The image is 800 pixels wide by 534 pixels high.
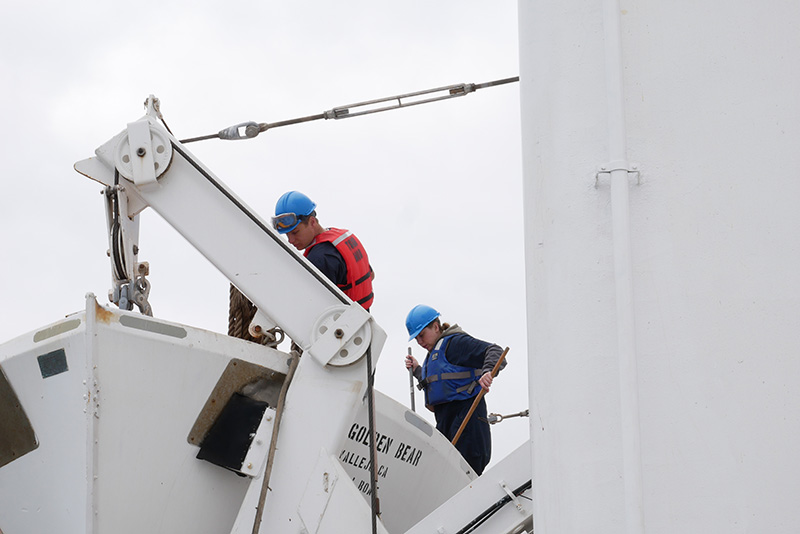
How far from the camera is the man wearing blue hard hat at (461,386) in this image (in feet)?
22.1

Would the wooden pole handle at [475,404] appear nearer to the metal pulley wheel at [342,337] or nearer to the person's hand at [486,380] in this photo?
the person's hand at [486,380]

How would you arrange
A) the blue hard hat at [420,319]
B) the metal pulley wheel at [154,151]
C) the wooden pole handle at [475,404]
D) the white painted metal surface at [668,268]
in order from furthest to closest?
the blue hard hat at [420,319] → the wooden pole handle at [475,404] → the metal pulley wheel at [154,151] → the white painted metal surface at [668,268]

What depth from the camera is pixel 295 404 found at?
403 cm

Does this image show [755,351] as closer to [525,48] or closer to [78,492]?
[525,48]

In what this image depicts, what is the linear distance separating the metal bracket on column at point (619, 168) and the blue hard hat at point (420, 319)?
5.65 meters

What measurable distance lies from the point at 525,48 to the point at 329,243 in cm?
313

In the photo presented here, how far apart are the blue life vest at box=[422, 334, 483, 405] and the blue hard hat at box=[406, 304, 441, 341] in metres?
0.40

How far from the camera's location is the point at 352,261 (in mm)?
4984

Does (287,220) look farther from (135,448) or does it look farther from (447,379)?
(447,379)

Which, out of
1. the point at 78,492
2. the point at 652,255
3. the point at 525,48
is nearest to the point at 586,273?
the point at 652,255

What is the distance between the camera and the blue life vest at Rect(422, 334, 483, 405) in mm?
6863

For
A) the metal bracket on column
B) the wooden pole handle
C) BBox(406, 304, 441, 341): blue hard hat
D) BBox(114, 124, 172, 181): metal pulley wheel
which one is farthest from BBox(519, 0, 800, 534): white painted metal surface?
BBox(406, 304, 441, 341): blue hard hat

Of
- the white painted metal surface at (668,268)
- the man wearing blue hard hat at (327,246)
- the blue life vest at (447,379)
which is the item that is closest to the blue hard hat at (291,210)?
the man wearing blue hard hat at (327,246)

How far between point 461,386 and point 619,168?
5.24 meters
